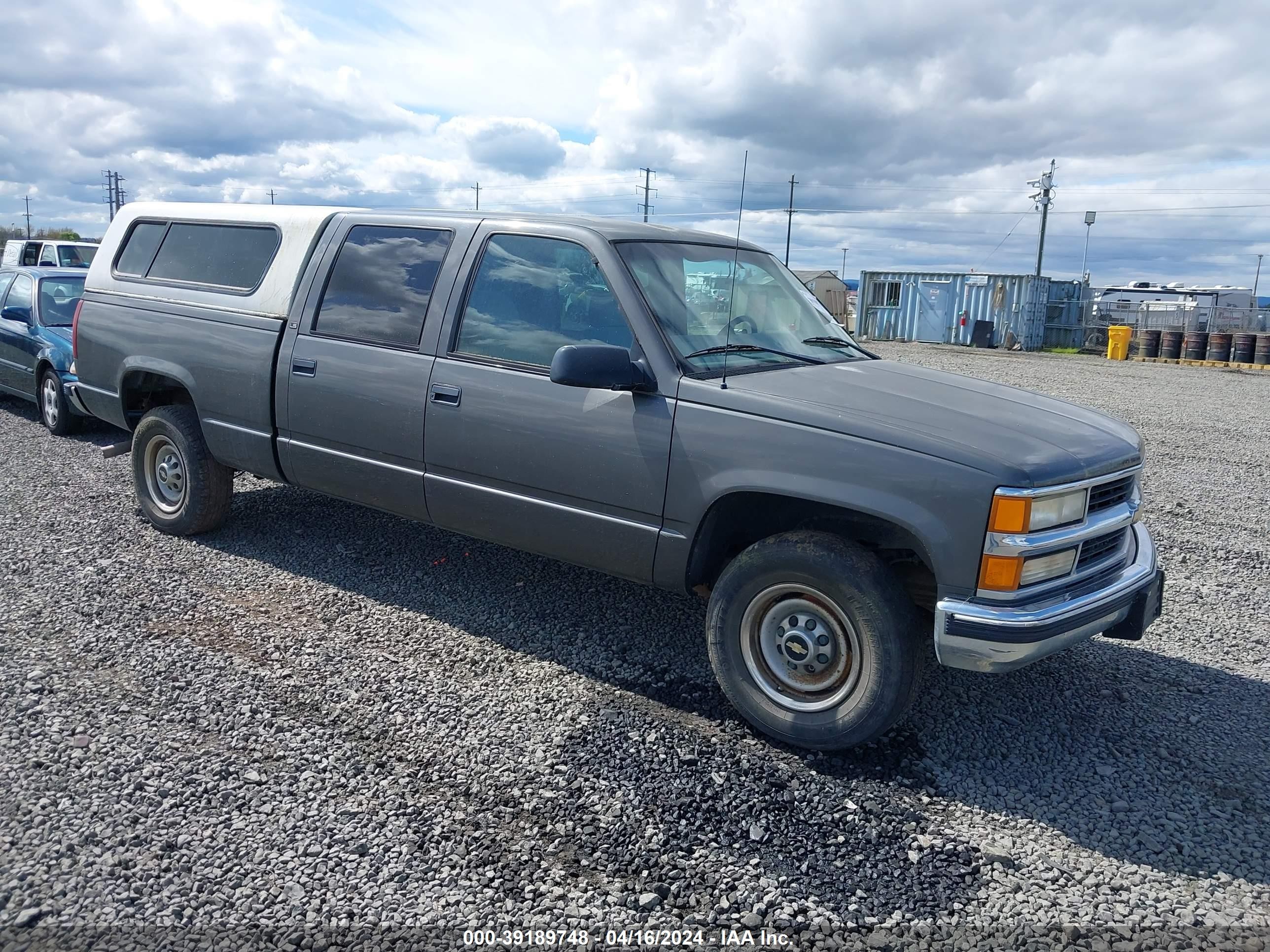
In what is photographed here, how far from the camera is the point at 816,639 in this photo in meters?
3.66

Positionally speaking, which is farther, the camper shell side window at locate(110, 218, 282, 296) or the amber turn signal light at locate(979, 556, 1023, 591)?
the camper shell side window at locate(110, 218, 282, 296)

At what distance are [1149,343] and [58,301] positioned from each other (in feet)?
97.2

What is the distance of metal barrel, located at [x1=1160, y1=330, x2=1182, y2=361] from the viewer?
28.7 meters

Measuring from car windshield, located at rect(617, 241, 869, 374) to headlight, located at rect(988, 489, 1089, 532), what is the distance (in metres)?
1.29

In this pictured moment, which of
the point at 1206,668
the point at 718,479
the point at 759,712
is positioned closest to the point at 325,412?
the point at 718,479

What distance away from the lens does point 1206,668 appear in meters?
4.66

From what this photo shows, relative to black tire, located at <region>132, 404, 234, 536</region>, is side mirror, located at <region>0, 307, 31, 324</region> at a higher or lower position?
higher

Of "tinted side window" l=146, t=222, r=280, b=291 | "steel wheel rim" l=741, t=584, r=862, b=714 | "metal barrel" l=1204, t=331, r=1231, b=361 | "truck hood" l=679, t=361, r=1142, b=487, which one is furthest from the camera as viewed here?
"metal barrel" l=1204, t=331, r=1231, b=361

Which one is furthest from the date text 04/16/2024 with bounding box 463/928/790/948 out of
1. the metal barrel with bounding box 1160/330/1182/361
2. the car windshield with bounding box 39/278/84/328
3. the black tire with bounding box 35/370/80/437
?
the metal barrel with bounding box 1160/330/1182/361

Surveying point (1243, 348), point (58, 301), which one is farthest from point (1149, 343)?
point (58, 301)

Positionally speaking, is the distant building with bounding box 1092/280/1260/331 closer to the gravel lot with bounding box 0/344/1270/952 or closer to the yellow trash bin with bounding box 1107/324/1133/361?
the yellow trash bin with bounding box 1107/324/1133/361

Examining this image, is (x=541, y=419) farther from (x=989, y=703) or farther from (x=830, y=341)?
(x=989, y=703)

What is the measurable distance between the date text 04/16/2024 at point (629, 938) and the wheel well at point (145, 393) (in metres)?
4.31

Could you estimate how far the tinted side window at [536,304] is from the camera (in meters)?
4.18
